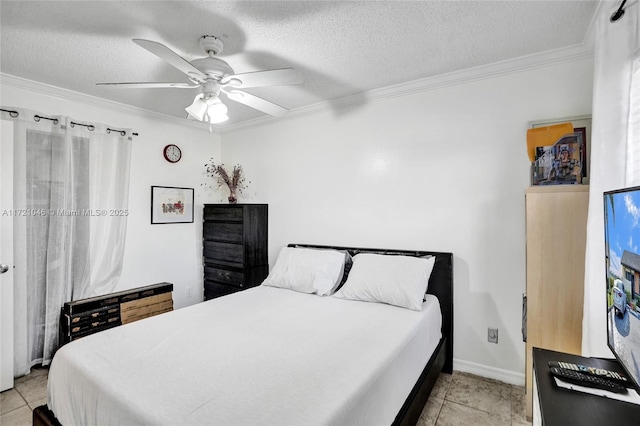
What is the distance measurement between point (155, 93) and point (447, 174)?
9.24ft

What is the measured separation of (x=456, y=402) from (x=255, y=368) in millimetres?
1575

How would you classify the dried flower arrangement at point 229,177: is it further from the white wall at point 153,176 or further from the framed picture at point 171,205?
the framed picture at point 171,205

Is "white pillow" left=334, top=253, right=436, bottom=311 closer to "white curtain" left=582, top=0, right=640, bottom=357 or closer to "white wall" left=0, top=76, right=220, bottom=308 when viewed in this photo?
"white curtain" left=582, top=0, right=640, bottom=357

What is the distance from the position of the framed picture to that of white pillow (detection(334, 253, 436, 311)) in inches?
91.3

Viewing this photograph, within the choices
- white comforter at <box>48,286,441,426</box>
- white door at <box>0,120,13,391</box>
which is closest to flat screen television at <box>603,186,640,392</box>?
white comforter at <box>48,286,441,426</box>

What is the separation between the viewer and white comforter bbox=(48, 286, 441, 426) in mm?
1183

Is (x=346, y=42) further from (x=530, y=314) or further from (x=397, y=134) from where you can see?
(x=530, y=314)

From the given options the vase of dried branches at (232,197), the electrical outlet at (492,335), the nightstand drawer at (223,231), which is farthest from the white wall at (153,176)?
the electrical outlet at (492,335)

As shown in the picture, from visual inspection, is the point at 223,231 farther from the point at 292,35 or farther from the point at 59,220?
the point at 292,35

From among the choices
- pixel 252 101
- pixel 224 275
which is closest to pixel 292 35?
pixel 252 101

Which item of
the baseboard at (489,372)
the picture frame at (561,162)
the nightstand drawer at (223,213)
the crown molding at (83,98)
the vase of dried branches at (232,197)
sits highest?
the crown molding at (83,98)

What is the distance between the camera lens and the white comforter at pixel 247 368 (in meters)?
1.18

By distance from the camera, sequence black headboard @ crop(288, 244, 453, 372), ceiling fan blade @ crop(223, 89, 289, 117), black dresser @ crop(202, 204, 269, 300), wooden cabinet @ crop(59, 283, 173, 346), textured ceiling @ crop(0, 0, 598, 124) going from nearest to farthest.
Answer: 1. textured ceiling @ crop(0, 0, 598, 124)
2. ceiling fan blade @ crop(223, 89, 289, 117)
3. black headboard @ crop(288, 244, 453, 372)
4. wooden cabinet @ crop(59, 283, 173, 346)
5. black dresser @ crop(202, 204, 269, 300)

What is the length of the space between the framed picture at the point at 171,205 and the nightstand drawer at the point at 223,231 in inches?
11.3
